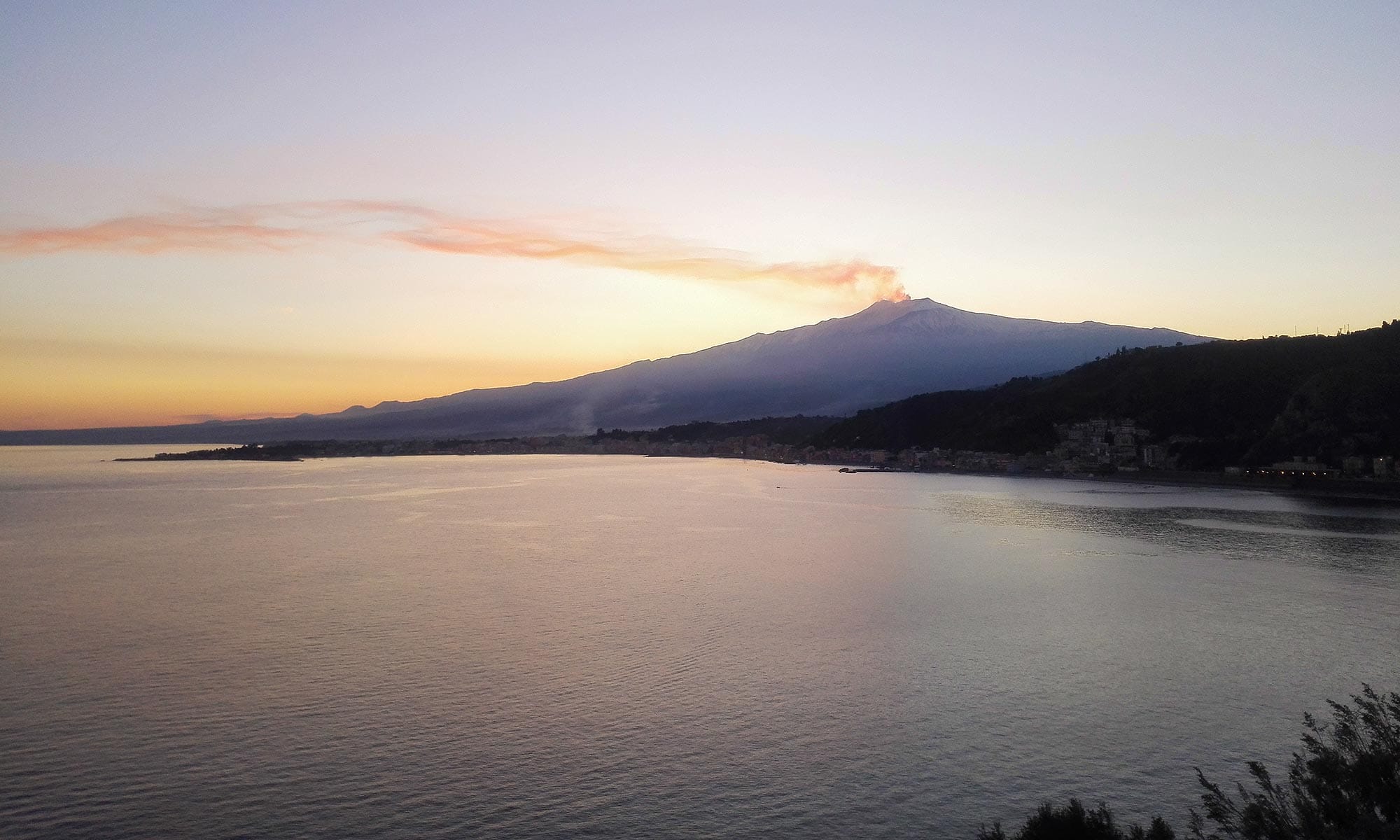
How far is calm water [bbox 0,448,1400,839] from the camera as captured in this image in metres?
10.9

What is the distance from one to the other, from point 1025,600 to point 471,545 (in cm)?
2107

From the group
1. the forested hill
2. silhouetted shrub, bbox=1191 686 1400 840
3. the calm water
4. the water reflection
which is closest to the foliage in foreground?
silhouetted shrub, bbox=1191 686 1400 840

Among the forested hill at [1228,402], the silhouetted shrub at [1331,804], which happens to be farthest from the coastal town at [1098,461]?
the silhouetted shrub at [1331,804]

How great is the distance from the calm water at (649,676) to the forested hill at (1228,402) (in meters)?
36.3

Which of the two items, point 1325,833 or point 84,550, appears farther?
point 84,550

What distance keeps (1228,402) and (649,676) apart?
258 ft

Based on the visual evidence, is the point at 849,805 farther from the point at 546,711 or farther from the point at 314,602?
the point at 314,602

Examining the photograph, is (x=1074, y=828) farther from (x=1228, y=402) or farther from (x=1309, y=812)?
(x=1228, y=402)

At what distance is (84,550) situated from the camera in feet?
110

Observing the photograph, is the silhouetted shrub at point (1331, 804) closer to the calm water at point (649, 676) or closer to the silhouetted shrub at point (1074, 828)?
the silhouetted shrub at point (1074, 828)

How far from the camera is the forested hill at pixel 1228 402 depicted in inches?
2689

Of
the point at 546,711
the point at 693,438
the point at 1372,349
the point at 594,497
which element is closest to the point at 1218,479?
the point at 1372,349

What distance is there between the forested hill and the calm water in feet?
119

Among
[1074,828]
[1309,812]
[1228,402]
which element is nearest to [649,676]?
[1074,828]
